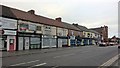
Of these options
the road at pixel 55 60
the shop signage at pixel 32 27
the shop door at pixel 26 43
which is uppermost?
the shop signage at pixel 32 27

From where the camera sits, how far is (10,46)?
94.6 ft

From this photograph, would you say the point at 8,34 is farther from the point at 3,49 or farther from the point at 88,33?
the point at 88,33

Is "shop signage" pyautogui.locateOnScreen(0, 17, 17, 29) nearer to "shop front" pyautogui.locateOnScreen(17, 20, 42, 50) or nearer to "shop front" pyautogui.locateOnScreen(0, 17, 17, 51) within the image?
"shop front" pyautogui.locateOnScreen(0, 17, 17, 51)

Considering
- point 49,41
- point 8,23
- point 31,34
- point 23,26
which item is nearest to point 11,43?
point 8,23

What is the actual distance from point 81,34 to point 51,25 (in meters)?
21.1

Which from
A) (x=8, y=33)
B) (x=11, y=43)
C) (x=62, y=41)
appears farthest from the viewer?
(x=62, y=41)

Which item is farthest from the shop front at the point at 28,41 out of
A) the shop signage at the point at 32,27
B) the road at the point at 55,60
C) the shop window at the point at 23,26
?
the road at the point at 55,60

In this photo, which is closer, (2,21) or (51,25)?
(2,21)

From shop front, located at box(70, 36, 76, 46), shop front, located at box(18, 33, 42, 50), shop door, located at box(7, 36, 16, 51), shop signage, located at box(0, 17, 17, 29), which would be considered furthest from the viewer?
shop front, located at box(70, 36, 76, 46)

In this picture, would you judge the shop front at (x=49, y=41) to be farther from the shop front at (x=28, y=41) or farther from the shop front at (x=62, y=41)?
the shop front at (x=62, y=41)

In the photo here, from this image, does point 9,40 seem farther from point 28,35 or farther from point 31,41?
point 31,41

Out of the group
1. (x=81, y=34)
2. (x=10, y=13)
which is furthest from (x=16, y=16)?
(x=81, y=34)

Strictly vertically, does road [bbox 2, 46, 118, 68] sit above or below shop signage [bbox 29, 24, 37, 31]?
below

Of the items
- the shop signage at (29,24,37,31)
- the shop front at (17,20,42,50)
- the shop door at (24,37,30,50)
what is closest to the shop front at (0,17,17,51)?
the shop front at (17,20,42,50)
